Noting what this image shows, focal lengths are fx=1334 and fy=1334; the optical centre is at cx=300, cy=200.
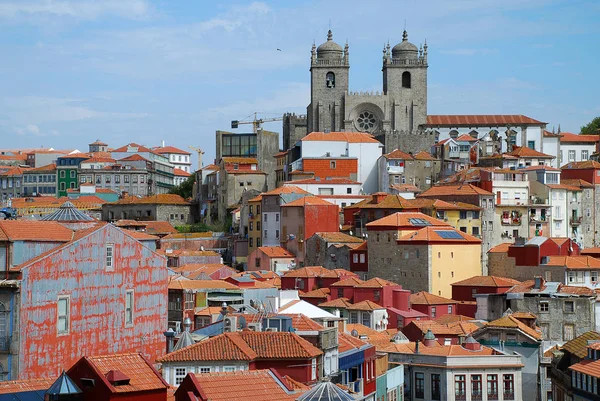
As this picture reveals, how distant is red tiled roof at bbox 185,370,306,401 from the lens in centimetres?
3184

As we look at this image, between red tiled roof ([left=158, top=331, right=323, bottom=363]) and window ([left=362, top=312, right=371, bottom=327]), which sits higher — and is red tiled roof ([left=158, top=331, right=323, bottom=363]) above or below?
above

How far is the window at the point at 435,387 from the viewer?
5559cm

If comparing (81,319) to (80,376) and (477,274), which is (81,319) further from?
(477,274)

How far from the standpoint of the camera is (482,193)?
9244 centimetres

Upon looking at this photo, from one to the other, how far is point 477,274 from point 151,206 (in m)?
38.6

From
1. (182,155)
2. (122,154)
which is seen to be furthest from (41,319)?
(182,155)

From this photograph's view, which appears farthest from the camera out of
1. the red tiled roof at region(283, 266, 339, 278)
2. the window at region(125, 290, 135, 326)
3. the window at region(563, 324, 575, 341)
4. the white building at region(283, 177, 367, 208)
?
the white building at region(283, 177, 367, 208)

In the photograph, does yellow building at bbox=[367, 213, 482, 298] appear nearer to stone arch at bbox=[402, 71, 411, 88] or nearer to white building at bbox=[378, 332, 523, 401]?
white building at bbox=[378, 332, 523, 401]

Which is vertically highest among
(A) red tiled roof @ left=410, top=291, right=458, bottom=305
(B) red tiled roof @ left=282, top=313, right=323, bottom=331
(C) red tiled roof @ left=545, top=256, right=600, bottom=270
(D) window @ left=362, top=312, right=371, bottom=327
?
(C) red tiled roof @ left=545, top=256, right=600, bottom=270

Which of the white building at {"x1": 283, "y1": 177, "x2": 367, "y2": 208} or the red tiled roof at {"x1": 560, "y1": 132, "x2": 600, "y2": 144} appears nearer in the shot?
the white building at {"x1": 283, "y1": 177, "x2": 367, "y2": 208}

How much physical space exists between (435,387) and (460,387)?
1038 millimetres

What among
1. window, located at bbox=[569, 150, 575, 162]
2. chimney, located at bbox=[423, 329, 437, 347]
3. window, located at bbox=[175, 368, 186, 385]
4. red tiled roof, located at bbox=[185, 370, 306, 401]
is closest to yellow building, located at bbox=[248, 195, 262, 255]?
window, located at bbox=[569, 150, 575, 162]

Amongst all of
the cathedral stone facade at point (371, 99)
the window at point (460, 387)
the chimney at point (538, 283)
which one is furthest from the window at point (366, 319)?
the cathedral stone facade at point (371, 99)

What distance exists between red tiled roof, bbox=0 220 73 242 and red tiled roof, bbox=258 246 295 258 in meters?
49.2
